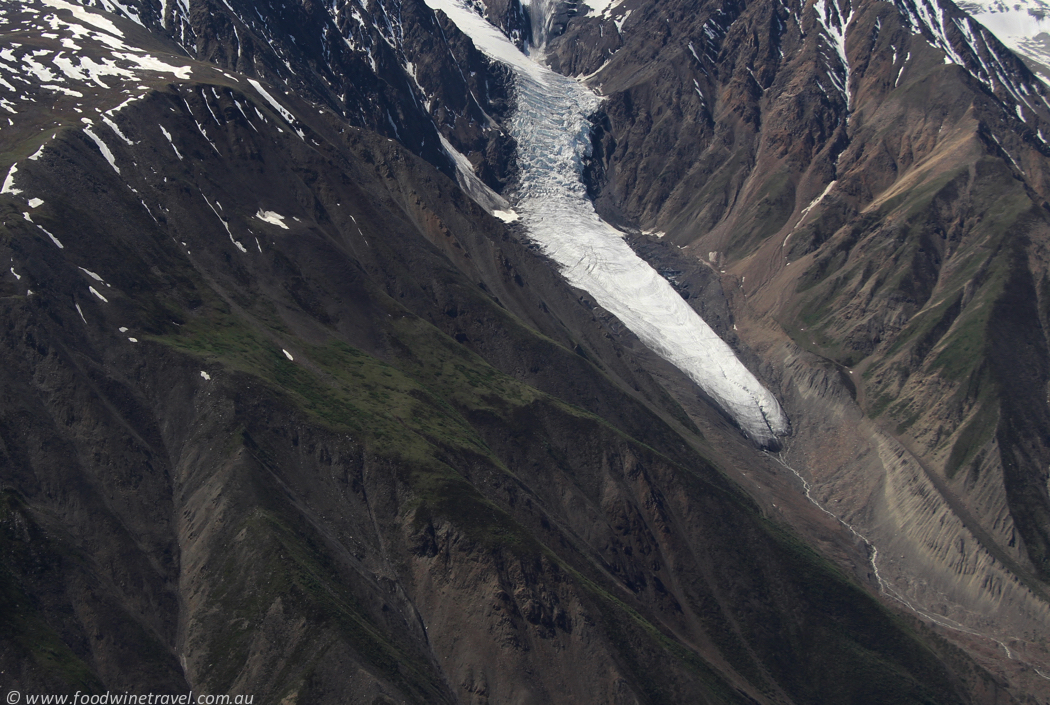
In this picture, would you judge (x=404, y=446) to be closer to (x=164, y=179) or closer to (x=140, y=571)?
(x=140, y=571)

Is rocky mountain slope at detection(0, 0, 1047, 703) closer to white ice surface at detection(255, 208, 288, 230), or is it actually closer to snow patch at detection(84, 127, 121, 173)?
snow patch at detection(84, 127, 121, 173)

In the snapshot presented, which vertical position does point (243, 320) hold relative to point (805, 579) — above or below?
below

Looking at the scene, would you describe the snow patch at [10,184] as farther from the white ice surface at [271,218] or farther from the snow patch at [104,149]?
the white ice surface at [271,218]

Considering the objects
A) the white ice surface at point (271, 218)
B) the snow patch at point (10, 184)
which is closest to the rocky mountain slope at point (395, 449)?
the snow patch at point (10, 184)

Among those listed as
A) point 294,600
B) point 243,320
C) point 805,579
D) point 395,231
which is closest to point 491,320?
point 395,231

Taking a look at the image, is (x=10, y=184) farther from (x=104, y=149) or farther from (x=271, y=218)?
(x=271, y=218)

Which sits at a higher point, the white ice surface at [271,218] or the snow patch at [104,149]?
the snow patch at [104,149]

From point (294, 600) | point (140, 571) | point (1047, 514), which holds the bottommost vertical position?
point (140, 571)

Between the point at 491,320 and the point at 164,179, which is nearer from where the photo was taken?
the point at 164,179
